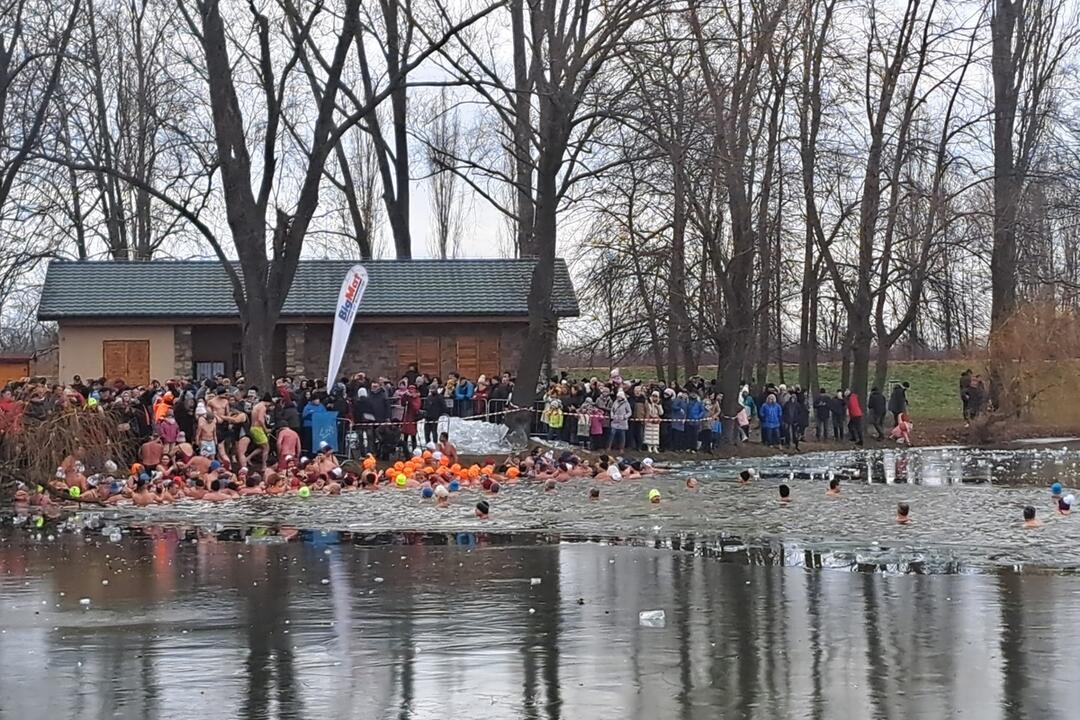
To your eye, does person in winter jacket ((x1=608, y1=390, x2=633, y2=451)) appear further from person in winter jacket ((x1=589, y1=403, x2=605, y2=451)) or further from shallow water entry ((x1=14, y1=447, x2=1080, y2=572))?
shallow water entry ((x1=14, y1=447, x2=1080, y2=572))

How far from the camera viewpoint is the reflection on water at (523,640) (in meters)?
9.05

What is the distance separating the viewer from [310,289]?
4375 centimetres

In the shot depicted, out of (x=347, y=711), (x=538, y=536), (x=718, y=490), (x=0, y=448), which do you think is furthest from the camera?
(x=718, y=490)

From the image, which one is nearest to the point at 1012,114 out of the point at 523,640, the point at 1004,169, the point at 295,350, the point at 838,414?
the point at 1004,169

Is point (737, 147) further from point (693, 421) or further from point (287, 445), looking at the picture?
point (287, 445)

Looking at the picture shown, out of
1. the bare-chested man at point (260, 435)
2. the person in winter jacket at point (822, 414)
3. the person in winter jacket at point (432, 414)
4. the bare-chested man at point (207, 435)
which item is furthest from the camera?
the person in winter jacket at point (822, 414)

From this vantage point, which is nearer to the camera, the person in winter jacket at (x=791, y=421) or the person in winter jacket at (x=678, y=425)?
the person in winter jacket at (x=678, y=425)

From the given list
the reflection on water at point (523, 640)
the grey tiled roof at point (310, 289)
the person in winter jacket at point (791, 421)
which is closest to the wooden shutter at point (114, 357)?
the grey tiled roof at point (310, 289)

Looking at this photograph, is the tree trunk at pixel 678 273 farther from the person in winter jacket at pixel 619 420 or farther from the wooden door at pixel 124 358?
the wooden door at pixel 124 358

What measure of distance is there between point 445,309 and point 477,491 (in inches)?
664

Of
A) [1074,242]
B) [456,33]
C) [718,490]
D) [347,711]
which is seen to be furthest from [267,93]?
[1074,242]

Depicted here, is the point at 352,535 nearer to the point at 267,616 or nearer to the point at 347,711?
the point at 267,616

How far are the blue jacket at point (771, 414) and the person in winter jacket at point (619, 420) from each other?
216 inches

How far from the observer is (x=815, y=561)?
50.9 ft
